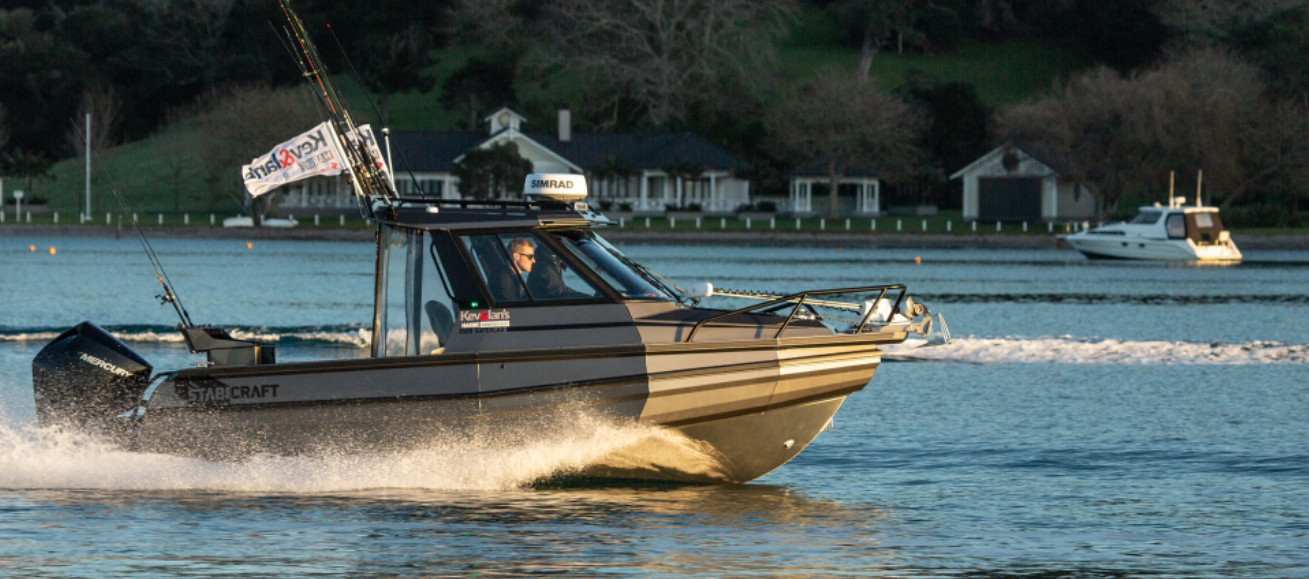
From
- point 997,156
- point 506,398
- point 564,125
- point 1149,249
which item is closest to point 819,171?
point 997,156

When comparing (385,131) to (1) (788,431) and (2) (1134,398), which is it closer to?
(1) (788,431)

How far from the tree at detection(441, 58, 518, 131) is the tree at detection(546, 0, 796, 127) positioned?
3.59m

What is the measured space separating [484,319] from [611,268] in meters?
0.97

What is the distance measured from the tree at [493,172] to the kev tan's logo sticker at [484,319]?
6634 centimetres

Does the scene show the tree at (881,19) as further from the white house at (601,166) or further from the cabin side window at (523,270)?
the cabin side window at (523,270)

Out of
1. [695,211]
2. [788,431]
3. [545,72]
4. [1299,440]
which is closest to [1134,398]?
[1299,440]

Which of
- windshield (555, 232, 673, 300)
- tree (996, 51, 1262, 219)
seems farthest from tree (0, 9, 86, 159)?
windshield (555, 232, 673, 300)

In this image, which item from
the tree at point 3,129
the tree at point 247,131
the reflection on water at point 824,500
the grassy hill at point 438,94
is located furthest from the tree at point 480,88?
the reflection on water at point 824,500

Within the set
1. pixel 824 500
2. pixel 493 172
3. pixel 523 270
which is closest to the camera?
pixel 523 270

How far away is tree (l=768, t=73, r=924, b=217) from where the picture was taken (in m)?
80.8

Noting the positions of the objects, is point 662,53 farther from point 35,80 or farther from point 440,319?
point 440,319

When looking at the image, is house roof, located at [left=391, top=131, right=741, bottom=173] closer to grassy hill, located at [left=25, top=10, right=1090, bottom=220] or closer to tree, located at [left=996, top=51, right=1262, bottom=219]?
grassy hill, located at [left=25, top=10, right=1090, bottom=220]

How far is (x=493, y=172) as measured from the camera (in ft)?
257

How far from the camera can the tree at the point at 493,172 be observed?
3059 inches
